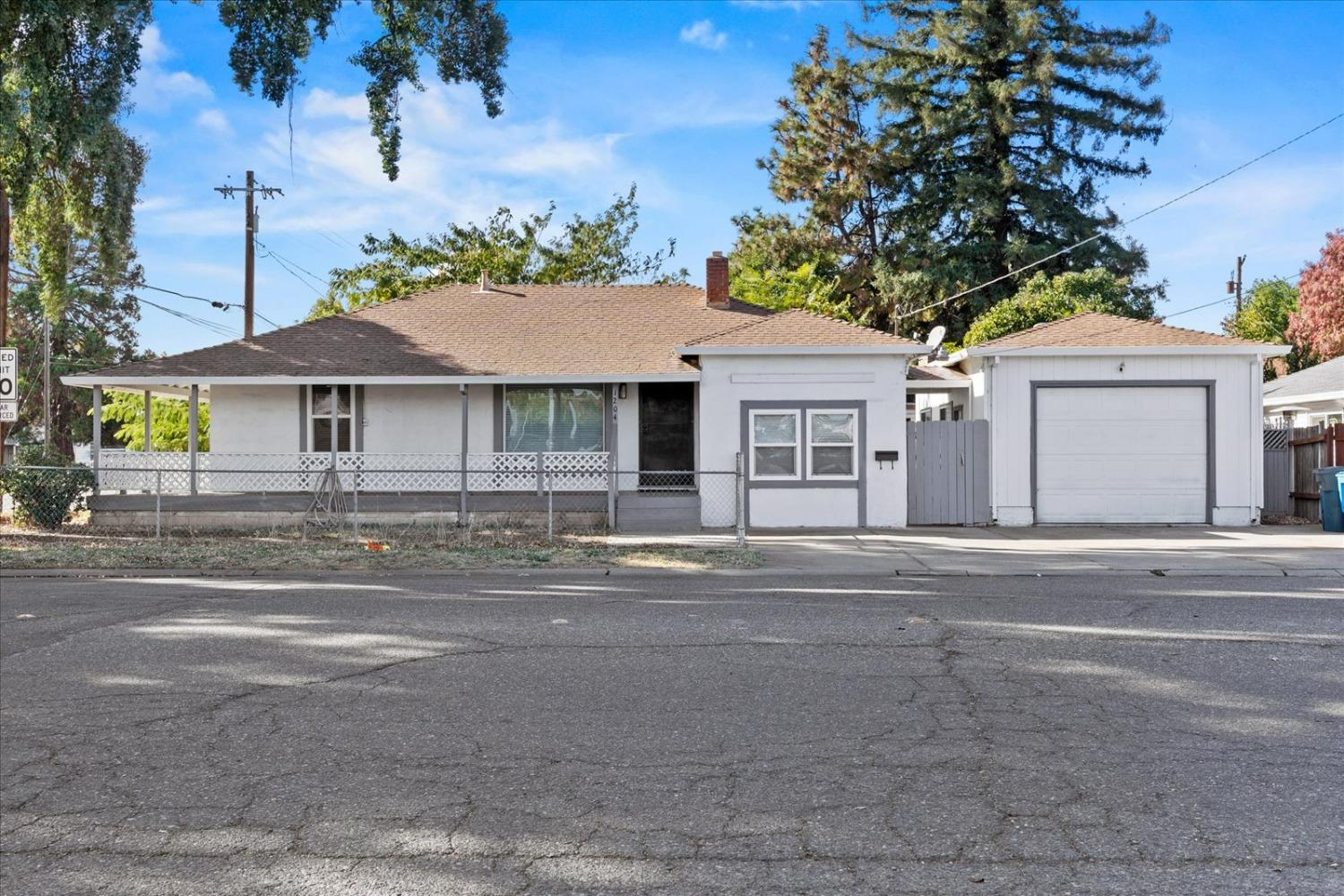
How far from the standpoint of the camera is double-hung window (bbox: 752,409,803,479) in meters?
18.4

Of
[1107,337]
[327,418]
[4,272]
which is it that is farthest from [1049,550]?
[4,272]

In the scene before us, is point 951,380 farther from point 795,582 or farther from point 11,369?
point 11,369

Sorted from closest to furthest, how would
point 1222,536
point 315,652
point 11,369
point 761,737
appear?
1. point 761,737
2. point 315,652
3. point 11,369
4. point 1222,536

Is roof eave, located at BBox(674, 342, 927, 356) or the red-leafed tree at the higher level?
Answer: the red-leafed tree

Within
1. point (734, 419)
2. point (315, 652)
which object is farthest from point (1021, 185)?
point (315, 652)

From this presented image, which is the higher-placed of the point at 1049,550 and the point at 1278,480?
the point at 1278,480

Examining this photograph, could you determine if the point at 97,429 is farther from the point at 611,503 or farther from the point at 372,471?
the point at 611,503

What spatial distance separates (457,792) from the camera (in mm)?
4594

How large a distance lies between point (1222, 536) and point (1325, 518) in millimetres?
2569

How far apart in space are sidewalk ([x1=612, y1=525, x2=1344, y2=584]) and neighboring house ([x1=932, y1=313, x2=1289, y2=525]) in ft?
2.07

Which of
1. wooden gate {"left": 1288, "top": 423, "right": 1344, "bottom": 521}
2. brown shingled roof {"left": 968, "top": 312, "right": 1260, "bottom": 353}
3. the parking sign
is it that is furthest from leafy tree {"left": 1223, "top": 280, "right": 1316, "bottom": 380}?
the parking sign

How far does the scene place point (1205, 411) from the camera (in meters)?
18.3

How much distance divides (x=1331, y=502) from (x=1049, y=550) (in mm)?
6198

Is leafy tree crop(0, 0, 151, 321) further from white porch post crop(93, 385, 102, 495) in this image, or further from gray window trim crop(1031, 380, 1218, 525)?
gray window trim crop(1031, 380, 1218, 525)
